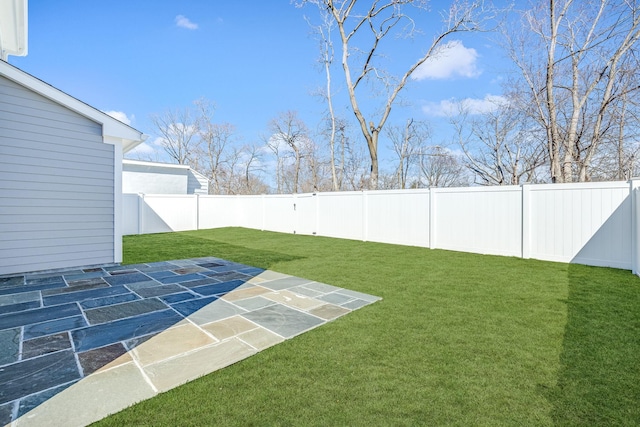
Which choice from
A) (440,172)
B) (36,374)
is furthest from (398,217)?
(440,172)

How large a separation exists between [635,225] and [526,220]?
1.53 metres

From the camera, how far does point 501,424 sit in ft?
5.21

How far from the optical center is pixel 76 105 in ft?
17.1

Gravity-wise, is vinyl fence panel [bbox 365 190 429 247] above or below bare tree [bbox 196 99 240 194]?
below

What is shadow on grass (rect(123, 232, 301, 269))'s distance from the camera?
6.42 m

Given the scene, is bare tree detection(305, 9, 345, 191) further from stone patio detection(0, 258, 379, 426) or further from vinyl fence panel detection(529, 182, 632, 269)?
stone patio detection(0, 258, 379, 426)

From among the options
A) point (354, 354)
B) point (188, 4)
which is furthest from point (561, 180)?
point (188, 4)

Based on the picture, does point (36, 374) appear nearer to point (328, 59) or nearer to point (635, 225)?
point (635, 225)

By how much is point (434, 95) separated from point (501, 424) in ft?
47.4

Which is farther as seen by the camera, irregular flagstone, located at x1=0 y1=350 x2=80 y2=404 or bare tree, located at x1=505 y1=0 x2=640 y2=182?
bare tree, located at x1=505 y1=0 x2=640 y2=182

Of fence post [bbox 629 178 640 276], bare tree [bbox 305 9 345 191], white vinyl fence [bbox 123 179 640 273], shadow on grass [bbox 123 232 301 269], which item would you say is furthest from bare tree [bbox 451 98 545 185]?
shadow on grass [bbox 123 232 301 269]

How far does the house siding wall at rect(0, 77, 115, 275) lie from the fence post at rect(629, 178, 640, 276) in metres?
8.64

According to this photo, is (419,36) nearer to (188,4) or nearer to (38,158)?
(188,4)

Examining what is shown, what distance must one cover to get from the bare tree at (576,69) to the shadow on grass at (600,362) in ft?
20.5
